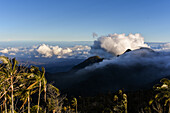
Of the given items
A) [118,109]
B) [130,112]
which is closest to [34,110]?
[118,109]

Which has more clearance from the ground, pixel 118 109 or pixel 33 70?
pixel 33 70

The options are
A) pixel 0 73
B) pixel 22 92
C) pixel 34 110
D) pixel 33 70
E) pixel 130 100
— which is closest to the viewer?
pixel 0 73

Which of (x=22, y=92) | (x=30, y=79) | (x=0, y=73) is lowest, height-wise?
(x=22, y=92)

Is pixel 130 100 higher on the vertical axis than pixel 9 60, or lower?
lower

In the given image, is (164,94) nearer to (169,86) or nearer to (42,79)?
(169,86)

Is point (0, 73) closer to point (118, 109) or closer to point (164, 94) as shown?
point (164, 94)

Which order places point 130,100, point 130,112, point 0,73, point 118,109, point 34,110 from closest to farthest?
point 0,73 → point 34,110 → point 118,109 → point 130,112 → point 130,100

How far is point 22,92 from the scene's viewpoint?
30.8 metres

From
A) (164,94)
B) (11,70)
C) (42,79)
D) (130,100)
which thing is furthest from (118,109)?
(130,100)

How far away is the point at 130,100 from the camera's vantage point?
622 ft

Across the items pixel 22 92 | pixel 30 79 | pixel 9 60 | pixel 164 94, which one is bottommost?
pixel 164 94

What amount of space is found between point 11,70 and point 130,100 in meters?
189

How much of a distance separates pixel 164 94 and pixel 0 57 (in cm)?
3900

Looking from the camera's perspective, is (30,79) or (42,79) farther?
(42,79)
